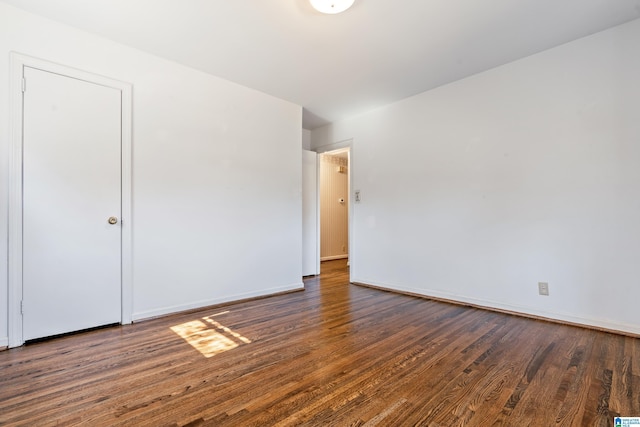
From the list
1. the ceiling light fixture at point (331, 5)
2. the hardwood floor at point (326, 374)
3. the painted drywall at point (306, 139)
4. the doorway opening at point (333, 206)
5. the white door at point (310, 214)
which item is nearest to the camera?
the hardwood floor at point (326, 374)

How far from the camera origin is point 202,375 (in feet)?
6.28

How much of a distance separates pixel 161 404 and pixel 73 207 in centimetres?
198

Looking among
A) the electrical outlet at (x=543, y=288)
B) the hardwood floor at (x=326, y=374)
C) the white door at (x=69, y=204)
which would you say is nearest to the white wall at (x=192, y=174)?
the white door at (x=69, y=204)

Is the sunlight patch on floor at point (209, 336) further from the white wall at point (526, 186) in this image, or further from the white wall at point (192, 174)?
the white wall at point (526, 186)

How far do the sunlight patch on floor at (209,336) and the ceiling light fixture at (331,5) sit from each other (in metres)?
2.74

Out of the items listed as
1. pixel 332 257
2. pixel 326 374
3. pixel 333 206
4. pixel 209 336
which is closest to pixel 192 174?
pixel 209 336

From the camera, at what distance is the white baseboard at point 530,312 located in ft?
8.39

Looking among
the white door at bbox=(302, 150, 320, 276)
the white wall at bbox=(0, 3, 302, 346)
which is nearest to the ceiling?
the white wall at bbox=(0, 3, 302, 346)

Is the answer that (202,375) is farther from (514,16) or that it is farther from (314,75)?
(514,16)

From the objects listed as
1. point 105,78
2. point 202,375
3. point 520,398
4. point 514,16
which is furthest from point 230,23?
point 520,398

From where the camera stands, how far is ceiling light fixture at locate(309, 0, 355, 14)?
220 centimetres

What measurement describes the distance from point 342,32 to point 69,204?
9.43ft

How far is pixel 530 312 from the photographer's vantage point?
3.04 metres

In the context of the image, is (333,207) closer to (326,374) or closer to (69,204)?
(69,204)
